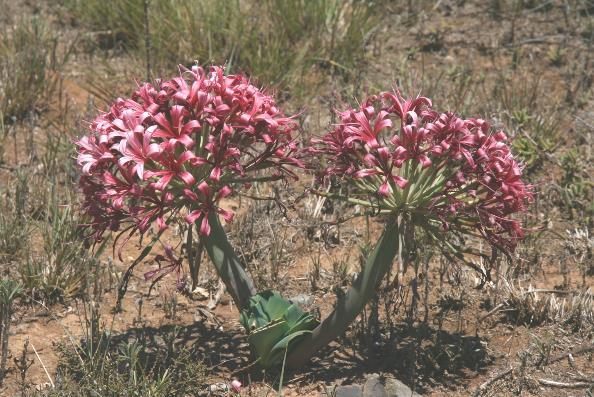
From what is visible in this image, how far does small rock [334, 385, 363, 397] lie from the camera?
4047 mm

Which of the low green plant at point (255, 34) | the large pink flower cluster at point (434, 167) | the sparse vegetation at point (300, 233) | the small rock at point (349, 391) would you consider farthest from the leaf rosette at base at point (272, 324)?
the low green plant at point (255, 34)

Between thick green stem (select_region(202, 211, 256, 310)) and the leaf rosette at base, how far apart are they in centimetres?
7

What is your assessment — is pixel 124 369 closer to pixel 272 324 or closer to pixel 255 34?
pixel 272 324

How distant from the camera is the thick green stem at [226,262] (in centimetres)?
391

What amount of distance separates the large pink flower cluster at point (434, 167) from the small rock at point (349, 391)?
82 cm

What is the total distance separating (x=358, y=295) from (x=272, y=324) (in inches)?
14.9

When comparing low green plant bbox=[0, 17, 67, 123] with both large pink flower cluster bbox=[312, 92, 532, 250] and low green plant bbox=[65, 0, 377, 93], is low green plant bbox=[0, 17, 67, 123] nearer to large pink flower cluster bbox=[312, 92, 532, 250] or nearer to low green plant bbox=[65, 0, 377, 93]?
low green plant bbox=[65, 0, 377, 93]

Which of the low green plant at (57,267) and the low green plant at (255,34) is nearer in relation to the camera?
the low green plant at (57,267)

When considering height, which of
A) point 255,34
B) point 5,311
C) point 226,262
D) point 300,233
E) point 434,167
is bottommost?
point 5,311

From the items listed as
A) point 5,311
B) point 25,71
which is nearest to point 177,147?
point 5,311

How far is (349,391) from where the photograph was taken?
13.3 ft

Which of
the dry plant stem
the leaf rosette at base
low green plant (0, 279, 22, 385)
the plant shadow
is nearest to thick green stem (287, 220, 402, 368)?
the leaf rosette at base

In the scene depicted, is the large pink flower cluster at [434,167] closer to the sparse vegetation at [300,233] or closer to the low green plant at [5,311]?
the sparse vegetation at [300,233]

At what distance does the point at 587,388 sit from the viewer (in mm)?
4188
